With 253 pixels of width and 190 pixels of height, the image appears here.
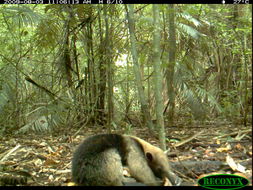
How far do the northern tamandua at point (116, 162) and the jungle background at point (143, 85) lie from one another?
7.3 inches

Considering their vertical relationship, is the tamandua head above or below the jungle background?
below

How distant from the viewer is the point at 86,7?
155 inches

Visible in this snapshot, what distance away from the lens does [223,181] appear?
212cm

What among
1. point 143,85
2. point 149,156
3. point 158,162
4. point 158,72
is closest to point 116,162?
point 149,156

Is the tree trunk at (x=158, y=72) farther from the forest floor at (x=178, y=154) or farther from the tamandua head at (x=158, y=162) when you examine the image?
the forest floor at (x=178, y=154)

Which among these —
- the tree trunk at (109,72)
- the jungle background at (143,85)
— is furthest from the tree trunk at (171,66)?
the tree trunk at (109,72)

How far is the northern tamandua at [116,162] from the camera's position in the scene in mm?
2762

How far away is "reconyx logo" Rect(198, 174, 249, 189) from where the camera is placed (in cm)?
205

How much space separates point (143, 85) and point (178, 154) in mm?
891

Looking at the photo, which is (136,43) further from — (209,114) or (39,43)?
(39,43)

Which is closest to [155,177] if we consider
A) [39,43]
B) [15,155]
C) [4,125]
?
[15,155]

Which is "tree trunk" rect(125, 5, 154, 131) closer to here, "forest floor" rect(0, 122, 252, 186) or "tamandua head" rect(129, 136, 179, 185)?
"forest floor" rect(0, 122, 252, 186)

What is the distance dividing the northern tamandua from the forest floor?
0.58 feet

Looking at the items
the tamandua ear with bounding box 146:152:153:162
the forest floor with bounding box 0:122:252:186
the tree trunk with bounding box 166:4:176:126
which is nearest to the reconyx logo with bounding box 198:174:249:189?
the forest floor with bounding box 0:122:252:186
